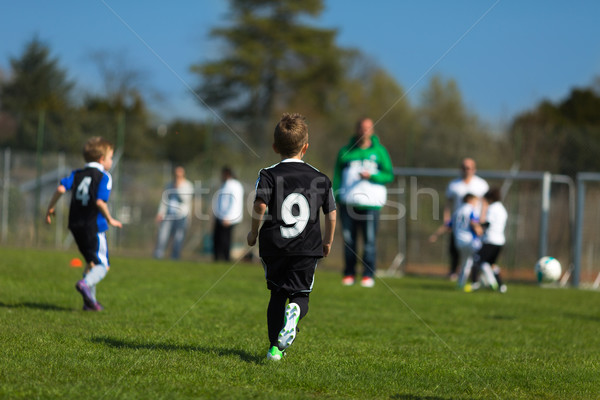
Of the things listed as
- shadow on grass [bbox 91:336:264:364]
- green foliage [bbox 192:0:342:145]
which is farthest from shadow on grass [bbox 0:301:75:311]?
green foliage [bbox 192:0:342:145]

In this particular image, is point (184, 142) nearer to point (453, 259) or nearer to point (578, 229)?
point (453, 259)

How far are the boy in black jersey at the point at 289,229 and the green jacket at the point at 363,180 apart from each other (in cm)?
572

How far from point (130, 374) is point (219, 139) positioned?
18123 mm

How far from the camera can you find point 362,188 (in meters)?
10.6

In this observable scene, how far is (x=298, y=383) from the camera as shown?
4043mm

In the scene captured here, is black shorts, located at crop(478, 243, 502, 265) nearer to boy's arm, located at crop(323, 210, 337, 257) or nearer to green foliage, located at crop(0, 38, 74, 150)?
boy's arm, located at crop(323, 210, 337, 257)

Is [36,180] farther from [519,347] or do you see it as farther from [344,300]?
[519,347]

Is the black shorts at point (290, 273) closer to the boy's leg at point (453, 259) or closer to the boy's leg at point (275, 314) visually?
the boy's leg at point (275, 314)

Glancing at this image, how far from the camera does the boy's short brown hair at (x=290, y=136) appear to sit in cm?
482

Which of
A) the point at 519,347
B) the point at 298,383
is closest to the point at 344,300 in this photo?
the point at 519,347

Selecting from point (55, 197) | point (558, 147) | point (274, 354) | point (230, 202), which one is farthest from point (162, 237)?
point (274, 354)

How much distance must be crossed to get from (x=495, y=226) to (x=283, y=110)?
29.0 metres

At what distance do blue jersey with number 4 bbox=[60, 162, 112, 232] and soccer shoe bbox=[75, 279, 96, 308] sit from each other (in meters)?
0.55

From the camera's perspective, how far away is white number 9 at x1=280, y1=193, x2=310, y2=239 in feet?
15.6
